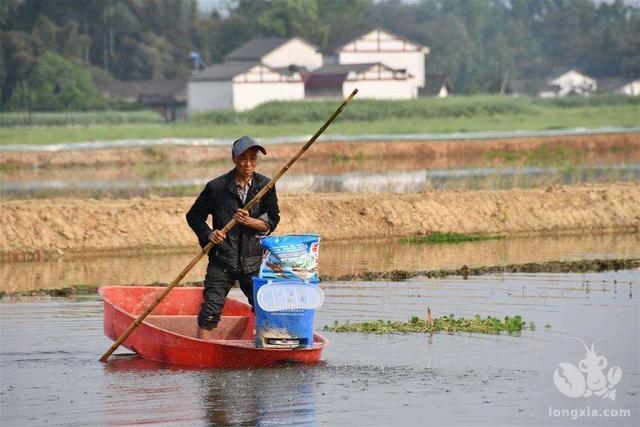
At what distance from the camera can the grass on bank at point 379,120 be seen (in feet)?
182

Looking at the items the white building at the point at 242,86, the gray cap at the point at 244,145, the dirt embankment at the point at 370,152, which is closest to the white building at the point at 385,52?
the white building at the point at 242,86

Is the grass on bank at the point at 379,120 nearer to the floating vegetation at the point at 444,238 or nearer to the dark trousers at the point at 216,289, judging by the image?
the floating vegetation at the point at 444,238

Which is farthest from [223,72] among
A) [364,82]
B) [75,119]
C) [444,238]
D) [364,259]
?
[364,259]

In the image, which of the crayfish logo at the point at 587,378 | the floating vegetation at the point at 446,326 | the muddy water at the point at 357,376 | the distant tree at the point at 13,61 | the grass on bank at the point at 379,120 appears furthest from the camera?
the distant tree at the point at 13,61

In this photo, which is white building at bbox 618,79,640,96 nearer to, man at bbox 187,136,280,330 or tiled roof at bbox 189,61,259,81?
tiled roof at bbox 189,61,259,81

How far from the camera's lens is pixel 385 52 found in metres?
88.5

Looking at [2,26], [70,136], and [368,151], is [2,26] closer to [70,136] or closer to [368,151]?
[70,136]

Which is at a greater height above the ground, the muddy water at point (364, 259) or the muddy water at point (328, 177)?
the muddy water at point (328, 177)

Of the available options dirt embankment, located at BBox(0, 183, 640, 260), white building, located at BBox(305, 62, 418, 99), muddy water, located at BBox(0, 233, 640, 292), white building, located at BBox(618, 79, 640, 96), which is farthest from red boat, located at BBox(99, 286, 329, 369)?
white building, located at BBox(618, 79, 640, 96)

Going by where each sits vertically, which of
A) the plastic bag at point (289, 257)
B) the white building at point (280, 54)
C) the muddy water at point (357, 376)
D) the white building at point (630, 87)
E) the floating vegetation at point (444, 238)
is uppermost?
the white building at point (280, 54)

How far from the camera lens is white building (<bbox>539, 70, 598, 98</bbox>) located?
103938 millimetres

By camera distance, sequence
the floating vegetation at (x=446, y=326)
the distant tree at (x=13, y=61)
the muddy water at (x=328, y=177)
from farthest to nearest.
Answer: the distant tree at (x=13, y=61) < the muddy water at (x=328, y=177) < the floating vegetation at (x=446, y=326)

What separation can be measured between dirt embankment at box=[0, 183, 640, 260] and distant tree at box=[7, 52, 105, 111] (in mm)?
56388

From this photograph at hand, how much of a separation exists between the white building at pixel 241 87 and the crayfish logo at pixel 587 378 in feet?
212
